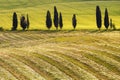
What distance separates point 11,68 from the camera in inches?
1410

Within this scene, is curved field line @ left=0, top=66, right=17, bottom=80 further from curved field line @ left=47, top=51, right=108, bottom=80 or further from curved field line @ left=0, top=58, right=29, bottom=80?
curved field line @ left=47, top=51, right=108, bottom=80

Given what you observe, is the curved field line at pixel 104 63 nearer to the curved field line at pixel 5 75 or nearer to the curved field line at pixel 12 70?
the curved field line at pixel 12 70

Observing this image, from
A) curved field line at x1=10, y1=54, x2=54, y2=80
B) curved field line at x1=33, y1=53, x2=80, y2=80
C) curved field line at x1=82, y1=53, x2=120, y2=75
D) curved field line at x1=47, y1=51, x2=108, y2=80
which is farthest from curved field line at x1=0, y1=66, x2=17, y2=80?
curved field line at x1=82, y1=53, x2=120, y2=75

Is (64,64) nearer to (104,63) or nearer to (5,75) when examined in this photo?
(104,63)

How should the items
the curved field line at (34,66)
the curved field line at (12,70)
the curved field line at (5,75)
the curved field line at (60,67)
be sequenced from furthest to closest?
the curved field line at (60,67) < the curved field line at (34,66) < the curved field line at (12,70) < the curved field line at (5,75)

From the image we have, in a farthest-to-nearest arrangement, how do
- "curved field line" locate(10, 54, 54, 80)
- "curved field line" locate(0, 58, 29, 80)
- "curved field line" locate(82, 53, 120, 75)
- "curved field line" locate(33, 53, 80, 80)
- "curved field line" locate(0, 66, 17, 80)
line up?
"curved field line" locate(82, 53, 120, 75)
"curved field line" locate(33, 53, 80, 80)
"curved field line" locate(10, 54, 54, 80)
"curved field line" locate(0, 58, 29, 80)
"curved field line" locate(0, 66, 17, 80)

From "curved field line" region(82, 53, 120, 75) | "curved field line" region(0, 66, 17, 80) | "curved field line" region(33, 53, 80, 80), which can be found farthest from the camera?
"curved field line" region(82, 53, 120, 75)

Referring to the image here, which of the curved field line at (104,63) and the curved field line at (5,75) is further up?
the curved field line at (104,63)

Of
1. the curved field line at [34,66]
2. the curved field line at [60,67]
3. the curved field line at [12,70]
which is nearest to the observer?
the curved field line at [12,70]

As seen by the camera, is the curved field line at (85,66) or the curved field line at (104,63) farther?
the curved field line at (104,63)

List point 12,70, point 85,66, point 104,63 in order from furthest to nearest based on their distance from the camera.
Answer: point 104,63
point 85,66
point 12,70

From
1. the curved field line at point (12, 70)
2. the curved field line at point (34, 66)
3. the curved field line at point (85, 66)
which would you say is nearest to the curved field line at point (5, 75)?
the curved field line at point (12, 70)

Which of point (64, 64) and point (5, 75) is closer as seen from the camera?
point (5, 75)

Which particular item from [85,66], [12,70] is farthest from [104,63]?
[12,70]
